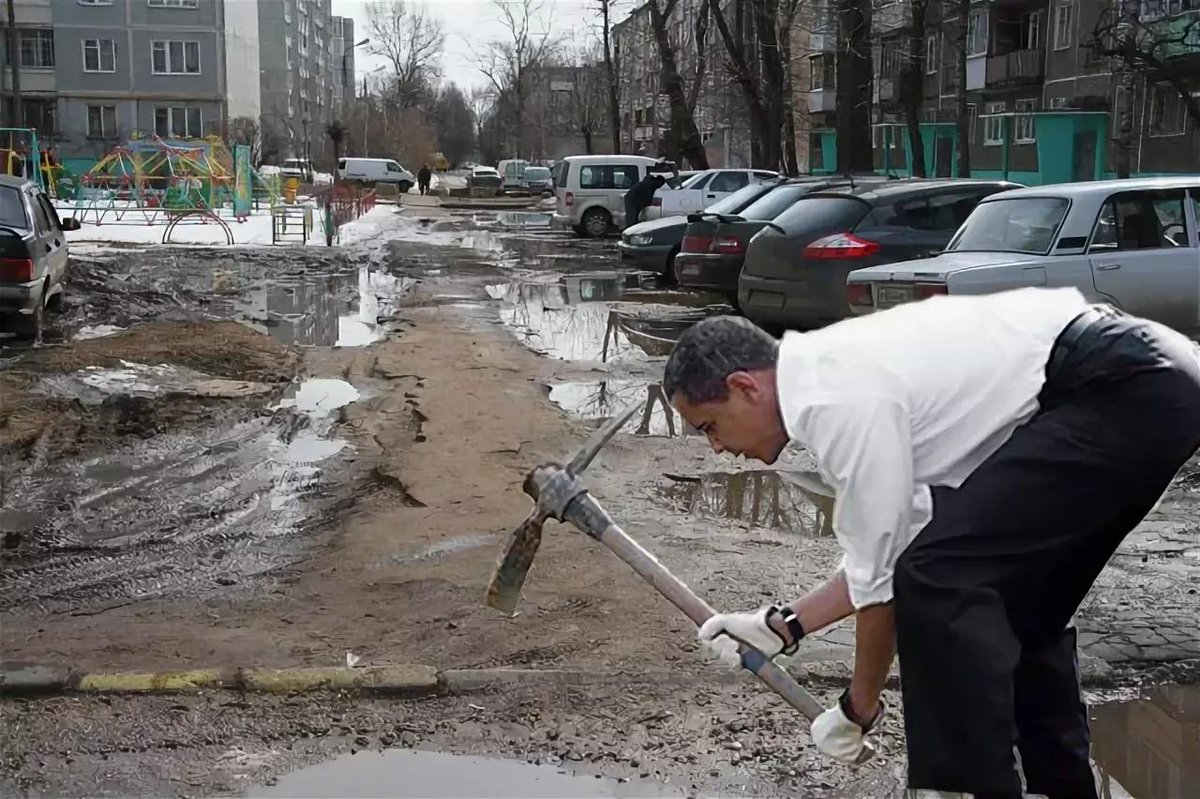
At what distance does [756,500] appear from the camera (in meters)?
6.84

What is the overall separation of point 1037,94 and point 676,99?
12326 mm

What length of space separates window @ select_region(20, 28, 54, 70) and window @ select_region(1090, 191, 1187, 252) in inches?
2244

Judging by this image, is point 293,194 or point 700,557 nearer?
point 700,557

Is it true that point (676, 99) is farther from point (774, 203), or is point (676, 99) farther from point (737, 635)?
point (737, 635)

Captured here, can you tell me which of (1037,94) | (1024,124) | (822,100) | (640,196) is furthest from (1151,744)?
(822,100)

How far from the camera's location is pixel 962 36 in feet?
82.5

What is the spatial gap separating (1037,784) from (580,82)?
7839 cm

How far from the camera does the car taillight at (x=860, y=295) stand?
31.1ft

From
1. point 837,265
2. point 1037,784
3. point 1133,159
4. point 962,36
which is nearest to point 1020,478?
point 1037,784

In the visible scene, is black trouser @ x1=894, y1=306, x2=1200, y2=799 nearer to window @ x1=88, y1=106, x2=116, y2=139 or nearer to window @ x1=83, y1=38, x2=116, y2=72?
window @ x1=88, y1=106, x2=116, y2=139

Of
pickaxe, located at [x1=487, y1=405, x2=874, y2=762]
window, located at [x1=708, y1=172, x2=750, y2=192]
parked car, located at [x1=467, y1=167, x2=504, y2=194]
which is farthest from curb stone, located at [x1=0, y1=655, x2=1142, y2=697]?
parked car, located at [x1=467, y1=167, x2=504, y2=194]

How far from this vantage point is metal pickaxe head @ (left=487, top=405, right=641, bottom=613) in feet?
9.86

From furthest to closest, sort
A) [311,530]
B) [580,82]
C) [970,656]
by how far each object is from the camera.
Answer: [580,82], [311,530], [970,656]

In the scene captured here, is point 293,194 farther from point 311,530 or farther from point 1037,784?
point 1037,784
